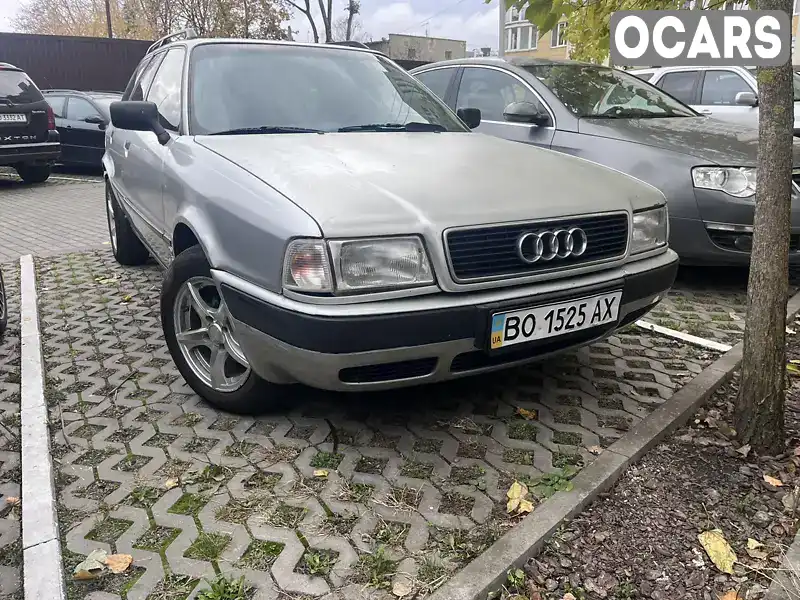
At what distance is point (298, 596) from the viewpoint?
1.94 meters

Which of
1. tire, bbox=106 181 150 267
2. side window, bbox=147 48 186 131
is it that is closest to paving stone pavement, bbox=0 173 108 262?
tire, bbox=106 181 150 267

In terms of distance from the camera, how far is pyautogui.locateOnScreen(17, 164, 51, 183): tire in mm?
11223

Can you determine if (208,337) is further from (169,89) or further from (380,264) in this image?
(169,89)

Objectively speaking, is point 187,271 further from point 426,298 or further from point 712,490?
point 712,490

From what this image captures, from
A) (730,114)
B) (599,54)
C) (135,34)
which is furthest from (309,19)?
(599,54)

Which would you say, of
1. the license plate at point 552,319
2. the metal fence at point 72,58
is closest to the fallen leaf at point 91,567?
the license plate at point 552,319

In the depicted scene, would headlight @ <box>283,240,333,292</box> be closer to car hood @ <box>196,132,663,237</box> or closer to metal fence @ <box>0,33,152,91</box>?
car hood @ <box>196,132,663,237</box>

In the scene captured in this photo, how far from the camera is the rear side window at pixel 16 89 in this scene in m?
10.0

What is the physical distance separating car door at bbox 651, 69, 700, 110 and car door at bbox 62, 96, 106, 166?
30.3ft

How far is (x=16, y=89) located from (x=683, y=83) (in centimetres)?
Answer: 960

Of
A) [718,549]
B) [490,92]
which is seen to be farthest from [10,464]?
[490,92]

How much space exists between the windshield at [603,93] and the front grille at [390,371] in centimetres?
338

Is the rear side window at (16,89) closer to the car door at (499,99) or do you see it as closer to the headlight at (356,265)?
the car door at (499,99)

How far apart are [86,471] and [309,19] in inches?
1193
